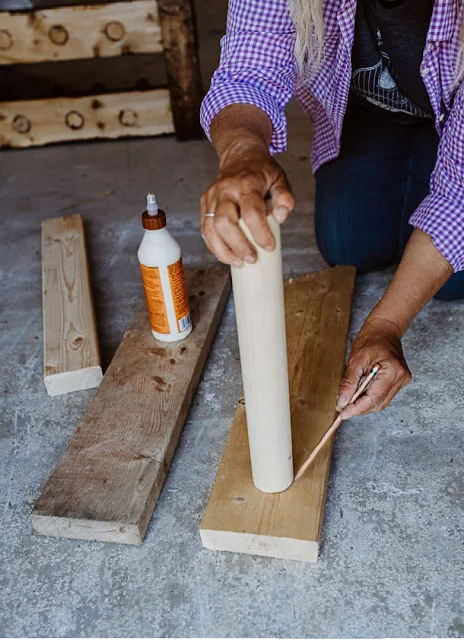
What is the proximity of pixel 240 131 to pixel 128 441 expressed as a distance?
2.06 ft

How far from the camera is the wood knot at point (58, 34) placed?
267cm

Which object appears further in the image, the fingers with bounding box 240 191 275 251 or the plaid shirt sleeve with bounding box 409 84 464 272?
the plaid shirt sleeve with bounding box 409 84 464 272

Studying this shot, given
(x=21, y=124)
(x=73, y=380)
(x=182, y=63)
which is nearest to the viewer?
(x=73, y=380)

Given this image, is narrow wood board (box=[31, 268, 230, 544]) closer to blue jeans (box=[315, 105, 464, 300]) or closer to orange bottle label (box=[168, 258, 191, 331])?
orange bottle label (box=[168, 258, 191, 331])

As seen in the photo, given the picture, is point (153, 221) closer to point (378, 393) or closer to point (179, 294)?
point (179, 294)

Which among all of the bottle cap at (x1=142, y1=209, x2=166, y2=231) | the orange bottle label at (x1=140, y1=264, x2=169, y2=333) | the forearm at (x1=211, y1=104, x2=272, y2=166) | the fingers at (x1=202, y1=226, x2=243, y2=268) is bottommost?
the orange bottle label at (x1=140, y1=264, x2=169, y2=333)

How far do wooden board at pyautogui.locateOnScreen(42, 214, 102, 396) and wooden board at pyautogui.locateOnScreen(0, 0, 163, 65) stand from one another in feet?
2.93

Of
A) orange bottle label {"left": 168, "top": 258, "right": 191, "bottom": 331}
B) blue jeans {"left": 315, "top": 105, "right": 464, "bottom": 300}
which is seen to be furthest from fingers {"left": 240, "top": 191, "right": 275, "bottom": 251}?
blue jeans {"left": 315, "top": 105, "right": 464, "bottom": 300}

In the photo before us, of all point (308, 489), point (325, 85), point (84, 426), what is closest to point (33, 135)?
point (325, 85)

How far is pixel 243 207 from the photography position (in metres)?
0.90

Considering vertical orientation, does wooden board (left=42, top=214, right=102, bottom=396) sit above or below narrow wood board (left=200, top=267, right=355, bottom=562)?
below

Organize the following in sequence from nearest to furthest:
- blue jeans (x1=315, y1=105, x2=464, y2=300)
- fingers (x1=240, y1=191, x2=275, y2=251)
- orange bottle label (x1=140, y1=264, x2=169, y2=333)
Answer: fingers (x1=240, y1=191, x2=275, y2=251) < orange bottle label (x1=140, y1=264, x2=169, y2=333) < blue jeans (x1=315, y1=105, x2=464, y2=300)

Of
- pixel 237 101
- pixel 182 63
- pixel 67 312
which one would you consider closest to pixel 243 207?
pixel 237 101

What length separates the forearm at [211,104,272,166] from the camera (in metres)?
1.07
